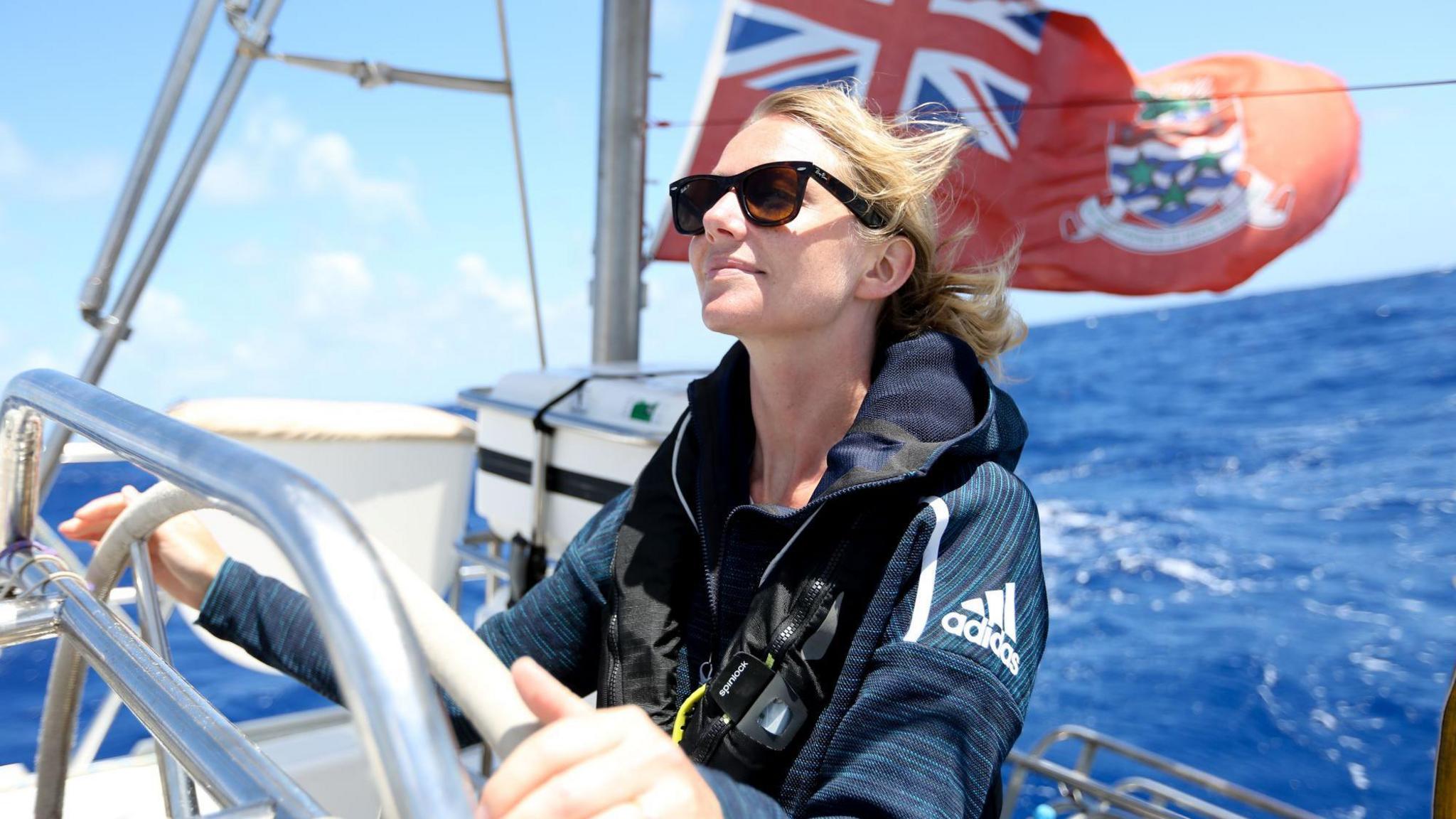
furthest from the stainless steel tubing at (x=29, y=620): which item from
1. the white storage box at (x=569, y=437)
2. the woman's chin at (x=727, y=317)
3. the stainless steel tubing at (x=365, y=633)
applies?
the white storage box at (x=569, y=437)

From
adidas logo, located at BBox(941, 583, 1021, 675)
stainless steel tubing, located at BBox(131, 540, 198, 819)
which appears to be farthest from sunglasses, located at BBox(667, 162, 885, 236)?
stainless steel tubing, located at BBox(131, 540, 198, 819)

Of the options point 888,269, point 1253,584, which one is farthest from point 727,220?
point 1253,584

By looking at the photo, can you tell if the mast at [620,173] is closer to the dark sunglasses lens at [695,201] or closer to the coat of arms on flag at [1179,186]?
the coat of arms on flag at [1179,186]

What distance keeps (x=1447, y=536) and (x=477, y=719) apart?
1104 centimetres

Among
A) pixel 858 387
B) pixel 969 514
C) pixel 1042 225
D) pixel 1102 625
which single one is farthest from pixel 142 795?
pixel 1102 625

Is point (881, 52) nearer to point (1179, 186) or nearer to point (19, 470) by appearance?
point (1179, 186)

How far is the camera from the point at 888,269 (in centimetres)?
133

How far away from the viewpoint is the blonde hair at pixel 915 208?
127 centimetres

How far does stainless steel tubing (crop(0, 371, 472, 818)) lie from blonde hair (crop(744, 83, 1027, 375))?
0.90m

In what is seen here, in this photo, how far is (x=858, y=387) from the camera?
4.33 feet

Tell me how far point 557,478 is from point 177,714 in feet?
4.91

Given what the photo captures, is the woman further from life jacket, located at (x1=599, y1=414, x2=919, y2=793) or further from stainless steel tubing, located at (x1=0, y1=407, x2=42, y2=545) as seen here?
stainless steel tubing, located at (x1=0, y1=407, x2=42, y2=545)

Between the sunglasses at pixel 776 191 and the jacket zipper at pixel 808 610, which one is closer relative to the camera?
the jacket zipper at pixel 808 610

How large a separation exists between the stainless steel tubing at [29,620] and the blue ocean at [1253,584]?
3.20 ft
